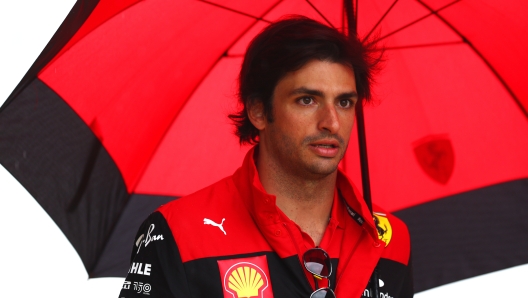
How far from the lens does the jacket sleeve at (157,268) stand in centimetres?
301

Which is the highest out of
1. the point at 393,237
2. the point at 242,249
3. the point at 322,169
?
the point at 322,169

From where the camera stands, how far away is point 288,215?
3.31 meters

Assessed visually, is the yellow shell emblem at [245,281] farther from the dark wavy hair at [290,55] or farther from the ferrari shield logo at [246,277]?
the dark wavy hair at [290,55]

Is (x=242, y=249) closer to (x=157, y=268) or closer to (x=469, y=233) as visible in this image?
(x=157, y=268)

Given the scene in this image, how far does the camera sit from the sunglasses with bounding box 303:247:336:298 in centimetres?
308

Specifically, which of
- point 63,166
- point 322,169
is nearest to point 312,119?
point 322,169

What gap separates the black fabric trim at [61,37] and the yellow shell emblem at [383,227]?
1.42 m

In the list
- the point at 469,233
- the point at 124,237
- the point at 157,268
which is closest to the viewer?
the point at 157,268

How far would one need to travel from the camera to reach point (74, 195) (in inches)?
142

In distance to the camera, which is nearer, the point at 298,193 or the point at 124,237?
the point at 298,193

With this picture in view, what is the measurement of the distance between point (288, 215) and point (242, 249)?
0.82 ft

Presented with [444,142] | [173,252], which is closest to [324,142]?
[173,252]

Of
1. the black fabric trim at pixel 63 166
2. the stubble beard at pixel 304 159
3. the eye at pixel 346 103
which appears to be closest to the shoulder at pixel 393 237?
the stubble beard at pixel 304 159

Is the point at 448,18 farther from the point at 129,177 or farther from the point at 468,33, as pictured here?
the point at 129,177
